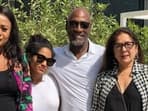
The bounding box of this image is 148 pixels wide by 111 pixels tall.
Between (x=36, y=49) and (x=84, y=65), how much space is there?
1.61ft

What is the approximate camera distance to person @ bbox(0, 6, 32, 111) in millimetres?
4277

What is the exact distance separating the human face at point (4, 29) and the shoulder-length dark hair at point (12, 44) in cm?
4

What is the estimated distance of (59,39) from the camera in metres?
7.18

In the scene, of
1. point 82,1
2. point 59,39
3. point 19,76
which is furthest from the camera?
point 82,1

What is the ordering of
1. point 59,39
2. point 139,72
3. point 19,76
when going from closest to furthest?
point 19,76
point 139,72
point 59,39

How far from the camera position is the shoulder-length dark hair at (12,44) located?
4.39 m

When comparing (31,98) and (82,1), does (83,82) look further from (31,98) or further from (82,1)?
(82,1)

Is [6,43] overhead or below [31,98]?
overhead

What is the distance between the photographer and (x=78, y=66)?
5012mm

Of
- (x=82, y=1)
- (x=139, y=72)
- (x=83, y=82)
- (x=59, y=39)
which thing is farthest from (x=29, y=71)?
(x=82, y=1)

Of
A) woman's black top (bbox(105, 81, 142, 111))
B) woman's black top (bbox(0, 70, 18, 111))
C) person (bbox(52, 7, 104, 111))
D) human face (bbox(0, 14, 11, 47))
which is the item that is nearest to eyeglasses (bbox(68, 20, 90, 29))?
person (bbox(52, 7, 104, 111))

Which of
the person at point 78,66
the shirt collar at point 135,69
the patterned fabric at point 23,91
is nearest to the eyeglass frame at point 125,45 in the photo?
the shirt collar at point 135,69

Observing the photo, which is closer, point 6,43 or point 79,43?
point 6,43

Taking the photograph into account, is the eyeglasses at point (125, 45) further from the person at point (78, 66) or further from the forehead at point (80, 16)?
the forehead at point (80, 16)
